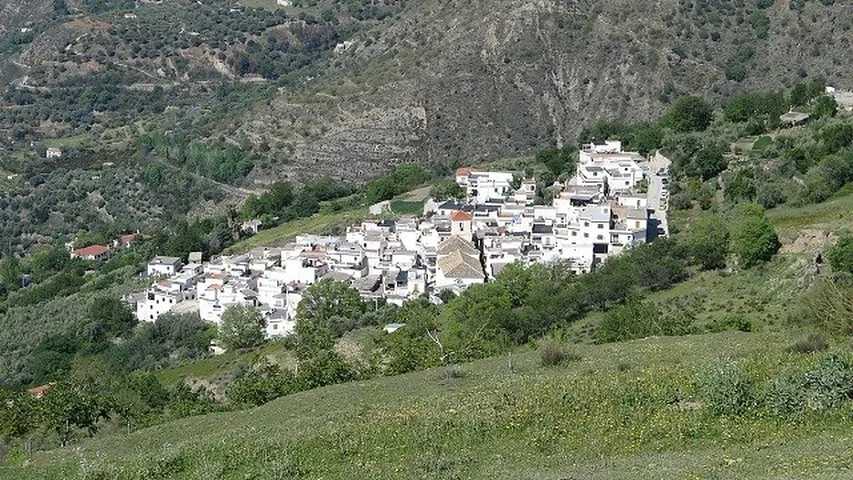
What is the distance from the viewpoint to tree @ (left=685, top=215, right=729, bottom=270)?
4241 cm

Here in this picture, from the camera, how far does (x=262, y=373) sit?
3444 cm

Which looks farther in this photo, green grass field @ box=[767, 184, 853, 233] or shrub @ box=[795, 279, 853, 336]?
green grass field @ box=[767, 184, 853, 233]

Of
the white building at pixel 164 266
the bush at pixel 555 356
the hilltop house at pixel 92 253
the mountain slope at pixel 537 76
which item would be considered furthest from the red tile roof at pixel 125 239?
the bush at pixel 555 356

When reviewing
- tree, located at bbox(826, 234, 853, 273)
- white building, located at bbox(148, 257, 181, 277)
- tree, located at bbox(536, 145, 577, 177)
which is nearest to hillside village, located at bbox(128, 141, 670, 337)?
tree, located at bbox(536, 145, 577, 177)

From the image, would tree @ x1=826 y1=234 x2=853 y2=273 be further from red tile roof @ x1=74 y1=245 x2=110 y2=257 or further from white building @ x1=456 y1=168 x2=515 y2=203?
red tile roof @ x1=74 y1=245 x2=110 y2=257

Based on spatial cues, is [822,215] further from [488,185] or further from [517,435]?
[517,435]

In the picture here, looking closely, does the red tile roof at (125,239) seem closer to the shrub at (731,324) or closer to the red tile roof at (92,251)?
the red tile roof at (92,251)

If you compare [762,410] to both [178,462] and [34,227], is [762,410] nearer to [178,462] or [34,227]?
[178,462]

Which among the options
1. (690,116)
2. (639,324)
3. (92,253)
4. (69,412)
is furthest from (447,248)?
(92,253)

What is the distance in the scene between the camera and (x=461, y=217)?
2130 inches

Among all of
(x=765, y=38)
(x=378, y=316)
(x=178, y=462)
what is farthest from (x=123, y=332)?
(x=765, y=38)

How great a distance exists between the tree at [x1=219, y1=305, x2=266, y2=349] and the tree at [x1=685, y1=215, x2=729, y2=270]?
69.0ft

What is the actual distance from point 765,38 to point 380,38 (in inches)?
1624

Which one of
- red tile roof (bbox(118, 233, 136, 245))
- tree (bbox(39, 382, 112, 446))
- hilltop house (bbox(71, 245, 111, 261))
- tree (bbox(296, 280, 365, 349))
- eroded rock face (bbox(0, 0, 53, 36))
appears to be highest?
eroded rock face (bbox(0, 0, 53, 36))
